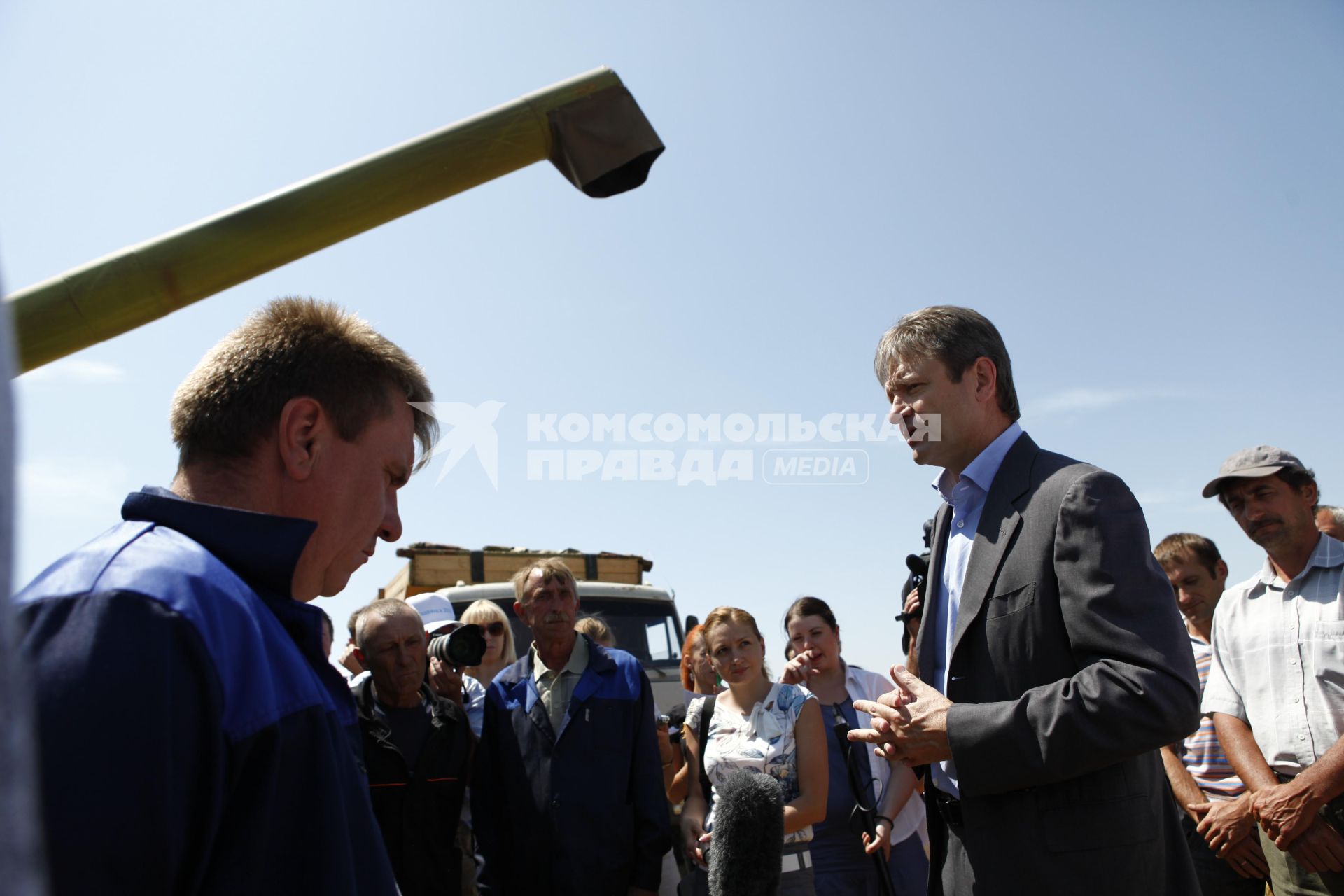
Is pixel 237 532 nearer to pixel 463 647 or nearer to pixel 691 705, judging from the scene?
pixel 463 647

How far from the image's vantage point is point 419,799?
441 cm

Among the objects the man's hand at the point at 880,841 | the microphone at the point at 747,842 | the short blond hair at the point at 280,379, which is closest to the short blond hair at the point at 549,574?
the man's hand at the point at 880,841

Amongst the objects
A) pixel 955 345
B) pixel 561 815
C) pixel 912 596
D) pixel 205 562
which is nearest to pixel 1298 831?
pixel 912 596

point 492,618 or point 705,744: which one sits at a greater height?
point 492,618

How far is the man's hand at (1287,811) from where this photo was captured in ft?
12.1

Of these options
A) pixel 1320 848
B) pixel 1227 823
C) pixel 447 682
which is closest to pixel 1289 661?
pixel 1320 848

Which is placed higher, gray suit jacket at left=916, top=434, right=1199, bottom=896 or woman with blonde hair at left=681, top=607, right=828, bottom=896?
gray suit jacket at left=916, top=434, right=1199, bottom=896

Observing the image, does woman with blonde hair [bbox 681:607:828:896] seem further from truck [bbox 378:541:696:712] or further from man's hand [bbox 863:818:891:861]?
truck [bbox 378:541:696:712]

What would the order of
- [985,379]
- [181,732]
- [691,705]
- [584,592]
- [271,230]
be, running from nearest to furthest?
[271,230], [181,732], [985,379], [691,705], [584,592]

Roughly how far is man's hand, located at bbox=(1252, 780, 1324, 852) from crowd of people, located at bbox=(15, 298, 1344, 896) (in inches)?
0.4

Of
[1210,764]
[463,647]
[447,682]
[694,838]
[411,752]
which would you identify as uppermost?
[463,647]

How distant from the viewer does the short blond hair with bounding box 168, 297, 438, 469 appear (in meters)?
1.54

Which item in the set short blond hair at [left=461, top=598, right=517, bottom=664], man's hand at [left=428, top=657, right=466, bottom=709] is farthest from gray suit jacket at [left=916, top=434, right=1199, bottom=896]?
short blond hair at [left=461, top=598, right=517, bottom=664]

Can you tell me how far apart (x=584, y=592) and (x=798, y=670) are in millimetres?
4798
